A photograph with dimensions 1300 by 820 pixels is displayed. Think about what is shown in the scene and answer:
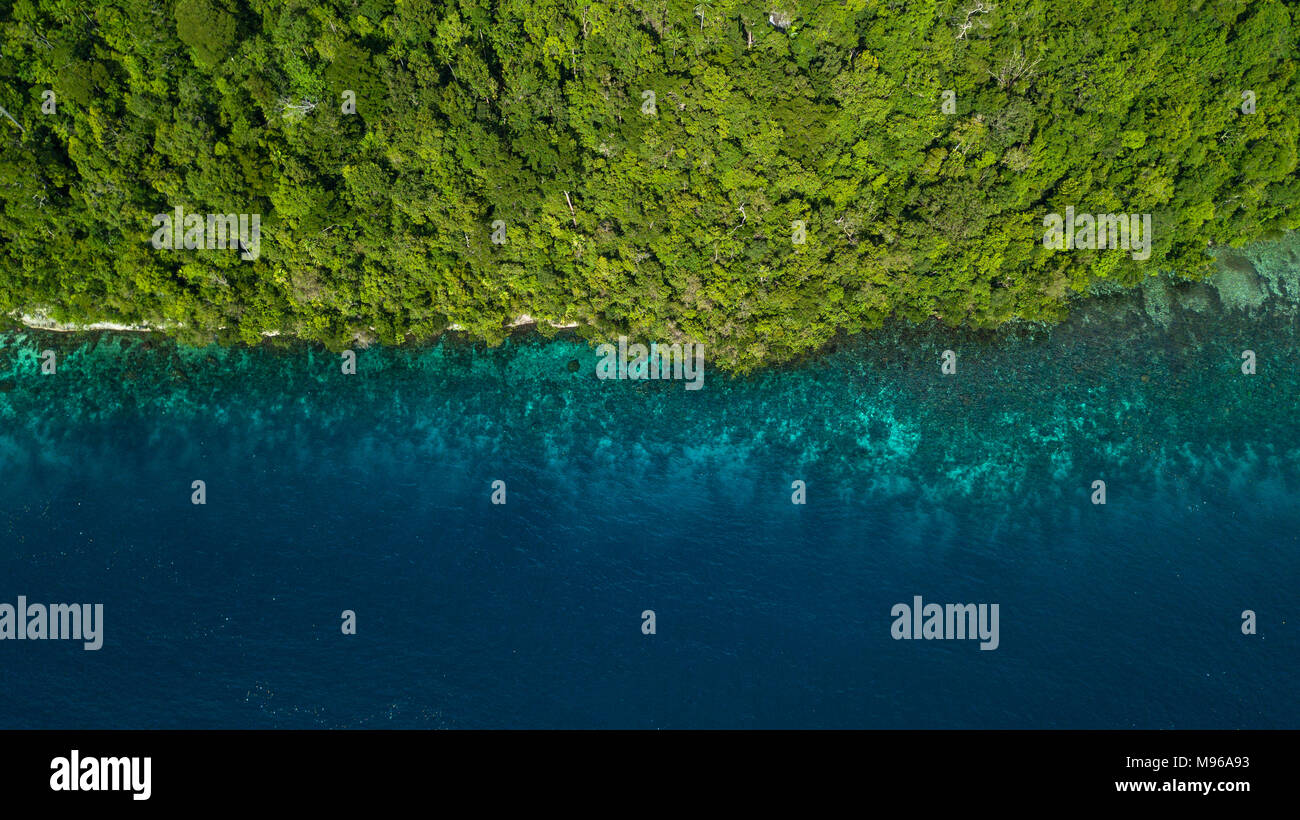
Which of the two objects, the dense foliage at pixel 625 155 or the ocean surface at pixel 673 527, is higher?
the dense foliage at pixel 625 155

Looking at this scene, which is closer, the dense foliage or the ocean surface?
the ocean surface

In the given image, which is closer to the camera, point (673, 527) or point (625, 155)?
point (625, 155)

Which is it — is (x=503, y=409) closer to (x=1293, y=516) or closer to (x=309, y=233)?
(x=309, y=233)

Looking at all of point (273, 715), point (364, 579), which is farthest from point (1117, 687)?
point (273, 715)

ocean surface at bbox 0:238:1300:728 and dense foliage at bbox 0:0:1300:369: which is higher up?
dense foliage at bbox 0:0:1300:369

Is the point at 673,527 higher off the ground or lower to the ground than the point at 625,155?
lower
